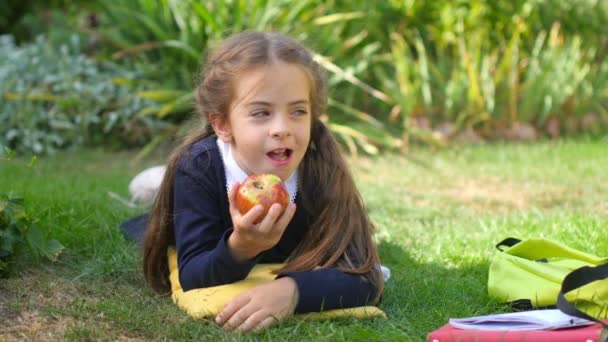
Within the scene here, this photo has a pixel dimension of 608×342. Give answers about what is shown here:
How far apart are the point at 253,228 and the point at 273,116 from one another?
1.41ft

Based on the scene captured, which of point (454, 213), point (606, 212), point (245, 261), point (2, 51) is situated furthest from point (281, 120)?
point (2, 51)

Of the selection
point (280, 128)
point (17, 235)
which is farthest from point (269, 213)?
point (17, 235)

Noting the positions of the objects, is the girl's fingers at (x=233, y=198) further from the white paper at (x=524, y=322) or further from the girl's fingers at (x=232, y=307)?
the white paper at (x=524, y=322)

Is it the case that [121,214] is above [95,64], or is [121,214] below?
below

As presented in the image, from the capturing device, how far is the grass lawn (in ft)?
9.07

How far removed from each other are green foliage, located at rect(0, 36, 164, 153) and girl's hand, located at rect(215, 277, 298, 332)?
14.7 feet

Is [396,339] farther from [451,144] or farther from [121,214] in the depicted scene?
[451,144]

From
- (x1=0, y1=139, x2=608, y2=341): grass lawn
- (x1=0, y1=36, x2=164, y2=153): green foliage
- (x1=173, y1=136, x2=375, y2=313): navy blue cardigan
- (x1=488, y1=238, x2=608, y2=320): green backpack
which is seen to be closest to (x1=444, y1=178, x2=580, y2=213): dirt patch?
(x1=0, y1=139, x2=608, y2=341): grass lawn

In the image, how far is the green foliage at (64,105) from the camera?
698 cm

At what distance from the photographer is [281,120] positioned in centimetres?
278

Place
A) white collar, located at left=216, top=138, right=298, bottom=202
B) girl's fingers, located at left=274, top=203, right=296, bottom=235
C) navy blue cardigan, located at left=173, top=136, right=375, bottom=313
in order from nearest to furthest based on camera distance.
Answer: girl's fingers, located at left=274, top=203, right=296, bottom=235 → navy blue cardigan, located at left=173, top=136, right=375, bottom=313 → white collar, located at left=216, top=138, right=298, bottom=202

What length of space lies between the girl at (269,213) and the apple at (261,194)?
0.03m

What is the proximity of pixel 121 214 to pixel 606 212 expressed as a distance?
2638 mm

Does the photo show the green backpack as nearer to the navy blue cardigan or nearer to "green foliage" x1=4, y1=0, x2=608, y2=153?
the navy blue cardigan
